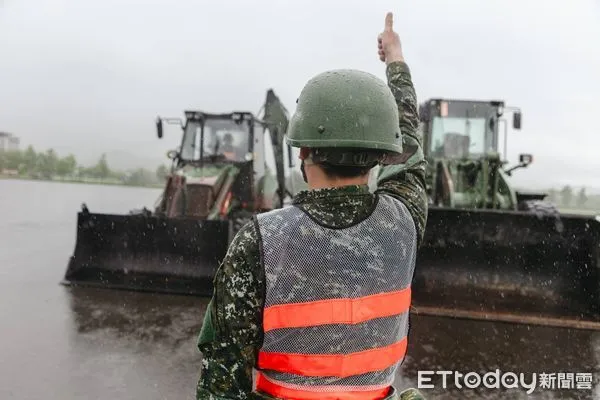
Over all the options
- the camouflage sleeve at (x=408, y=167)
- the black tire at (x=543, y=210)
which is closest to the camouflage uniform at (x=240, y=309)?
the camouflage sleeve at (x=408, y=167)

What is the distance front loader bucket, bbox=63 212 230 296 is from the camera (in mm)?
6773

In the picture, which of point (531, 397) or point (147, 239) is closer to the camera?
point (531, 397)

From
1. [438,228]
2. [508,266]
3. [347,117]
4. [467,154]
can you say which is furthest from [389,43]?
[467,154]

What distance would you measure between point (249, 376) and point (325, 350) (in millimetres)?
179

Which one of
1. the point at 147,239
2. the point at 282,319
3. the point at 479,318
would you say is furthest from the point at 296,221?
the point at 147,239

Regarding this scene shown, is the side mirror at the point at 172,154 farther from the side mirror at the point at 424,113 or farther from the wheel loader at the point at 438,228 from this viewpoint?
the side mirror at the point at 424,113

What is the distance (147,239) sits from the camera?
6.95 m

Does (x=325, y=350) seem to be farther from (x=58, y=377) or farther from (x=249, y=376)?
(x=58, y=377)

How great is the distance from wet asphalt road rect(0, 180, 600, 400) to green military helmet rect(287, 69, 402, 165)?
3.19 metres

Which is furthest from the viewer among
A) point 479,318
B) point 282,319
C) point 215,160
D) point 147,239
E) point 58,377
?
point 215,160

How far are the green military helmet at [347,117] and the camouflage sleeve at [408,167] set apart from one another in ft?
0.48

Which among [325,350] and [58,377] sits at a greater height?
[325,350]

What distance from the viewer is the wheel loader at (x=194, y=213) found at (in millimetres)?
6812

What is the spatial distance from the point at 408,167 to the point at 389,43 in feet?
1.46
